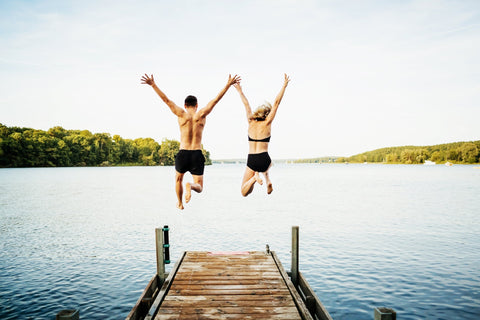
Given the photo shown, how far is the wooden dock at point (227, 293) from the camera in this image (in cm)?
962

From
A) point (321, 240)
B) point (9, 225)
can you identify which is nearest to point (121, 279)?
point (321, 240)

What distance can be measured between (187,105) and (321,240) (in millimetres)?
25074

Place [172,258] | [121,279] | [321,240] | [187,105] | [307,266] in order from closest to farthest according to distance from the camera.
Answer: [187,105] → [121,279] → [307,266] → [172,258] → [321,240]

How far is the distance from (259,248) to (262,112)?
2088 cm

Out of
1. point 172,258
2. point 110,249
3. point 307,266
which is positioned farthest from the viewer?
point 110,249

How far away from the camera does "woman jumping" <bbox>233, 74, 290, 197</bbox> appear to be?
6.89 m

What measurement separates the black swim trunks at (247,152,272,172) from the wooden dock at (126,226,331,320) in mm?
4581

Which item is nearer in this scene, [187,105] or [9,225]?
[187,105]

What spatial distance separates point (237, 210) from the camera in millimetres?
46312

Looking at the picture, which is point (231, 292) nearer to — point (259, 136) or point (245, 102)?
point (259, 136)

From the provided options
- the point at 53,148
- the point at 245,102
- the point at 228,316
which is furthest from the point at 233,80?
the point at 53,148

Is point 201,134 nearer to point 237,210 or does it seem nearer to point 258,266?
point 258,266

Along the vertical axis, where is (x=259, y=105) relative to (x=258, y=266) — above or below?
above

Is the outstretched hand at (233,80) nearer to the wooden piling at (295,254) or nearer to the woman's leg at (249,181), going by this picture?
the woman's leg at (249,181)
